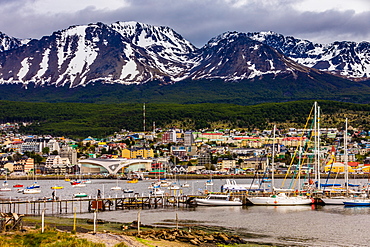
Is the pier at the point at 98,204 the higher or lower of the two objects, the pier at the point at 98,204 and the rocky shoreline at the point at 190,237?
the lower

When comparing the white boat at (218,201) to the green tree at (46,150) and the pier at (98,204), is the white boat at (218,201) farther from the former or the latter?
A: the green tree at (46,150)

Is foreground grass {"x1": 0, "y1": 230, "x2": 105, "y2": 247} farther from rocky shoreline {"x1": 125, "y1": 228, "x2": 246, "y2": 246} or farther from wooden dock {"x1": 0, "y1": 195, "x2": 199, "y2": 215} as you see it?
wooden dock {"x1": 0, "y1": 195, "x2": 199, "y2": 215}

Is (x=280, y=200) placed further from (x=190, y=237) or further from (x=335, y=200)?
(x=190, y=237)

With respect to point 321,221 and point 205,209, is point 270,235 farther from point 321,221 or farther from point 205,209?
point 205,209

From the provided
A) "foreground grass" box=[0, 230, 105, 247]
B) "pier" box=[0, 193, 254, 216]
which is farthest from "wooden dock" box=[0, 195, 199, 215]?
"foreground grass" box=[0, 230, 105, 247]

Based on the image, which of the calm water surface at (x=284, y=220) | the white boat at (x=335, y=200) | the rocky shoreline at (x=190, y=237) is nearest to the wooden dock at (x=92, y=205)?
the calm water surface at (x=284, y=220)
